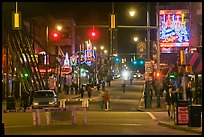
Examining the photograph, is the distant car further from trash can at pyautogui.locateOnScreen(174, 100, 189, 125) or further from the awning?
trash can at pyautogui.locateOnScreen(174, 100, 189, 125)

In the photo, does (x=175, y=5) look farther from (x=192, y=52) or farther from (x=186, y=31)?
(x=186, y=31)

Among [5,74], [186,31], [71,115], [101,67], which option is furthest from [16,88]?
[101,67]

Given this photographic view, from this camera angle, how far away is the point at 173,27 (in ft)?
106

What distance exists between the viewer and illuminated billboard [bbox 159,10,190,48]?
32250 millimetres

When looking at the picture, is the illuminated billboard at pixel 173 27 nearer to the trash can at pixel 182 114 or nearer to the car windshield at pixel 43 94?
the car windshield at pixel 43 94

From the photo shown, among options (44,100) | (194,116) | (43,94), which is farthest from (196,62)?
(194,116)

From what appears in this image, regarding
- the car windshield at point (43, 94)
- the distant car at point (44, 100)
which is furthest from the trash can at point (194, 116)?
the car windshield at point (43, 94)

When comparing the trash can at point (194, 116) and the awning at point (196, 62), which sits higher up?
the awning at point (196, 62)

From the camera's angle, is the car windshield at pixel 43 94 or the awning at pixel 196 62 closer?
the car windshield at pixel 43 94

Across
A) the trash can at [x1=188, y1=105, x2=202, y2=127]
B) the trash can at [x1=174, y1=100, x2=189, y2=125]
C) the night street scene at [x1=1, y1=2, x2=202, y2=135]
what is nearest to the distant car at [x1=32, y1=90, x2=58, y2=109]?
the night street scene at [x1=1, y1=2, x2=202, y2=135]

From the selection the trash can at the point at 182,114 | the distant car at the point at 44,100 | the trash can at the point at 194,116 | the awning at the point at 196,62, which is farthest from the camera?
the awning at the point at 196,62

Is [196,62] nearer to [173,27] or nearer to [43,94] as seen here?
[173,27]

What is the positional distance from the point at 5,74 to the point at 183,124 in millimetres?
32321

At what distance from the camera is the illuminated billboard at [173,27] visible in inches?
1270
